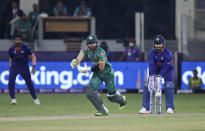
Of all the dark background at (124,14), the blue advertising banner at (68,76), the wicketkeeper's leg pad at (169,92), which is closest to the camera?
the wicketkeeper's leg pad at (169,92)

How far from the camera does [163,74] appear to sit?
18.5 metres

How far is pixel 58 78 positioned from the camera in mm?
28453

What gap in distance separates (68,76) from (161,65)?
10198 mm

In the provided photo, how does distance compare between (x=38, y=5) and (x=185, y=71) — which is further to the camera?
(x=38, y=5)

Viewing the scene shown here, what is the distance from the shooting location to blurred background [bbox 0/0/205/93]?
28406mm

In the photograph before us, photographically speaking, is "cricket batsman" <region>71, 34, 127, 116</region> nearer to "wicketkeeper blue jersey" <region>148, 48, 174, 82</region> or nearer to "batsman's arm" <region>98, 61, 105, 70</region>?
"batsman's arm" <region>98, 61, 105, 70</region>

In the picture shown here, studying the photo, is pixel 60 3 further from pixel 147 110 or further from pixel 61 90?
pixel 147 110

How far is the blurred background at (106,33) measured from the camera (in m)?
28.4

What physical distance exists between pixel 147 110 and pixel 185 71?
963 cm

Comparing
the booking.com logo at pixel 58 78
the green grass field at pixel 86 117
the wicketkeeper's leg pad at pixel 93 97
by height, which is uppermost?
the wicketkeeper's leg pad at pixel 93 97

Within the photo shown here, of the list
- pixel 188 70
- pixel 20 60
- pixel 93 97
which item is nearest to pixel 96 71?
pixel 93 97

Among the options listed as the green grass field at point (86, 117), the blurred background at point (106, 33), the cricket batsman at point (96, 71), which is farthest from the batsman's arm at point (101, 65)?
the blurred background at point (106, 33)

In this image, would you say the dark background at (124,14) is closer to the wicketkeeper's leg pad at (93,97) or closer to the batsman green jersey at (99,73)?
the batsman green jersey at (99,73)

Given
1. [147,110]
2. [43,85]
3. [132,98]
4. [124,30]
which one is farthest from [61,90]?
[147,110]
